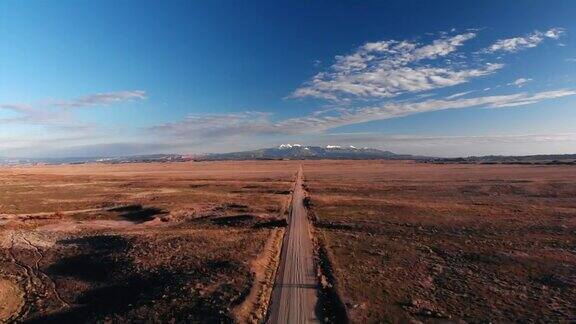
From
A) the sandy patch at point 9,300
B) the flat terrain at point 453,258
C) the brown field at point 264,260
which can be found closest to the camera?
the flat terrain at point 453,258

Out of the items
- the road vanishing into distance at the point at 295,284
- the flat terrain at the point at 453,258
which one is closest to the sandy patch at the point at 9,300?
the road vanishing into distance at the point at 295,284

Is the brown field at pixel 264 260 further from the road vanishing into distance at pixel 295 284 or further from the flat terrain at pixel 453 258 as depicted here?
the road vanishing into distance at pixel 295 284

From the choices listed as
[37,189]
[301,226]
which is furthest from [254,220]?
[37,189]

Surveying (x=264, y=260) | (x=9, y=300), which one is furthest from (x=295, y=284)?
(x=9, y=300)

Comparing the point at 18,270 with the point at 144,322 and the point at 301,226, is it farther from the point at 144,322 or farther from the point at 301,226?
the point at 301,226

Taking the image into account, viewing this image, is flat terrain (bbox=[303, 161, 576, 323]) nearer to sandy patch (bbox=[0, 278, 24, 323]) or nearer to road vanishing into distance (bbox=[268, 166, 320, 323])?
road vanishing into distance (bbox=[268, 166, 320, 323])
